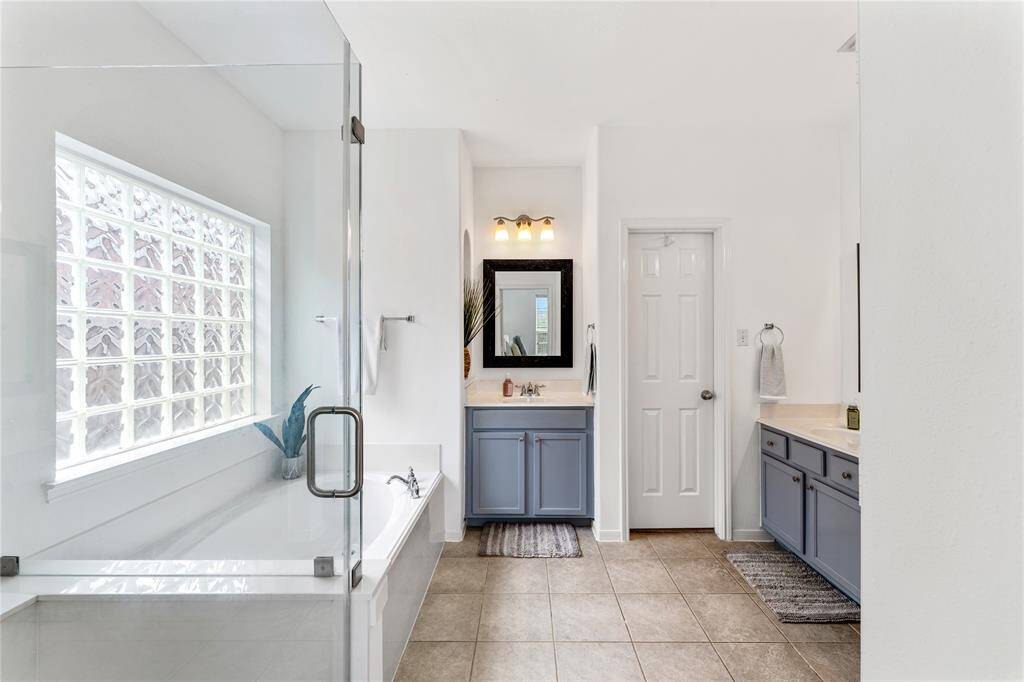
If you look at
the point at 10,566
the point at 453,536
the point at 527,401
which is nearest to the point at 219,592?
the point at 10,566

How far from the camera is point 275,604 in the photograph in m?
1.20

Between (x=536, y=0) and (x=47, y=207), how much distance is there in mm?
1819

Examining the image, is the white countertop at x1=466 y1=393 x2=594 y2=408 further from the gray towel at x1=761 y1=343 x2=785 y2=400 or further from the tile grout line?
the gray towel at x1=761 y1=343 x2=785 y2=400

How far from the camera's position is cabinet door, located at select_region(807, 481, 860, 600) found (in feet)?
7.43

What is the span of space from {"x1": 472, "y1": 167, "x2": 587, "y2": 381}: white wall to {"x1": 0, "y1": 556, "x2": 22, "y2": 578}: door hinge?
3.07 metres

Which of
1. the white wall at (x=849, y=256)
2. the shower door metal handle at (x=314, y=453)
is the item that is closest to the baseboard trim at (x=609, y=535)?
the white wall at (x=849, y=256)

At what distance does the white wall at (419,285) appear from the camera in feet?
10.5

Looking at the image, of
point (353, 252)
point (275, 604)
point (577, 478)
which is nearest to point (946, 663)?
point (275, 604)

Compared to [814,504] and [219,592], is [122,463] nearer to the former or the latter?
[219,592]

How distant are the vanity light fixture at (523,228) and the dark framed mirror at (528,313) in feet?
0.58

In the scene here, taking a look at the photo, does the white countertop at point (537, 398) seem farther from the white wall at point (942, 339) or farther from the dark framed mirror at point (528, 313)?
the white wall at point (942, 339)

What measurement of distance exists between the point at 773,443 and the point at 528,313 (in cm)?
191

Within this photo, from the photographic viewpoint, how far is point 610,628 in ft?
7.22

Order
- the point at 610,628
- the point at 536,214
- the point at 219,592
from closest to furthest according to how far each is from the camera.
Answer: the point at 219,592 < the point at 610,628 < the point at 536,214
